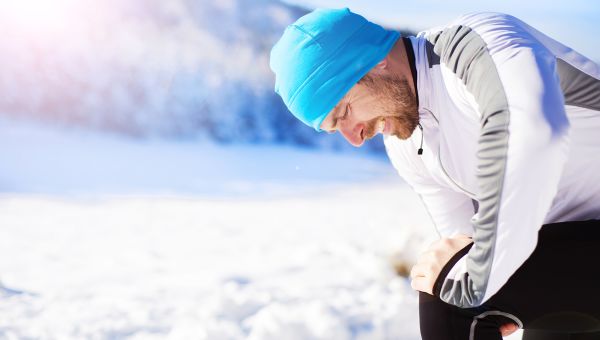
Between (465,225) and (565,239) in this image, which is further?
(465,225)

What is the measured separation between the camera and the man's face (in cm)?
152

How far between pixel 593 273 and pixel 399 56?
2.33ft

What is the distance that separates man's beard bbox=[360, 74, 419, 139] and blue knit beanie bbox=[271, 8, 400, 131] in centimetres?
5

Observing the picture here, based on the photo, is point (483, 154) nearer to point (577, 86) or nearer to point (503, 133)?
point (503, 133)

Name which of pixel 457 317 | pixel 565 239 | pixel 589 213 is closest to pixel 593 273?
pixel 565 239

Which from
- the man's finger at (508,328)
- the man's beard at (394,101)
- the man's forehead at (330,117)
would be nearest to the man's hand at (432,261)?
the man's finger at (508,328)

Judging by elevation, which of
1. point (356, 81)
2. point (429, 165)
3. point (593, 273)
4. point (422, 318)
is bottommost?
point (422, 318)

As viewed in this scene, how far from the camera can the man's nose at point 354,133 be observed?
160 centimetres

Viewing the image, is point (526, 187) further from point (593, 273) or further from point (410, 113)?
point (410, 113)

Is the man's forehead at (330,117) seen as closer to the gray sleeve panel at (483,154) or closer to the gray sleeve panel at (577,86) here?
the gray sleeve panel at (483,154)

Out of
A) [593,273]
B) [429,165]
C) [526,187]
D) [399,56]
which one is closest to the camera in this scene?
[526,187]

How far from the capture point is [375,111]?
1557mm

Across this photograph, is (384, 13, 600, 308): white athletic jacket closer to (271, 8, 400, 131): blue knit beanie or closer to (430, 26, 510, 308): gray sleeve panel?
(430, 26, 510, 308): gray sleeve panel

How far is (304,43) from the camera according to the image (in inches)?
61.1
